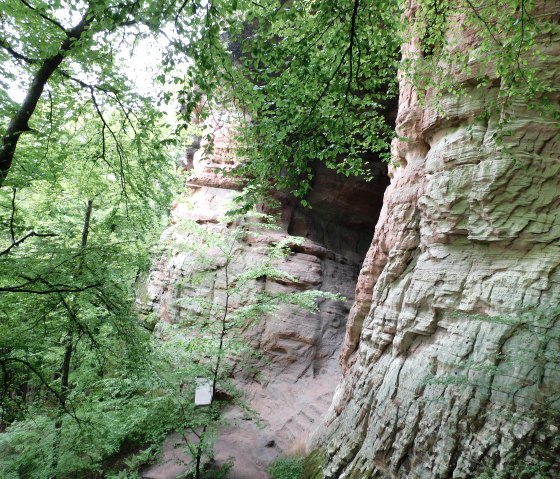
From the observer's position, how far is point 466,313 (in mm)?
5219

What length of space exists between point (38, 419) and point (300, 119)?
7607 millimetres

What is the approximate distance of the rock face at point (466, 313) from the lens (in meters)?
4.29

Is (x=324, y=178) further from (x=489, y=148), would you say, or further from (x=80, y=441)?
(x=80, y=441)

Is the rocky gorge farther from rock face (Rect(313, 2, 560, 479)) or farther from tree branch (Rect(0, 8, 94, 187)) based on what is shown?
tree branch (Rect(0, 8, 94, 187))

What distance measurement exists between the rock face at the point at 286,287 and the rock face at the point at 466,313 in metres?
3.41

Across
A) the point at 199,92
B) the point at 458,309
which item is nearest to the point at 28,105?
the point at 199,92

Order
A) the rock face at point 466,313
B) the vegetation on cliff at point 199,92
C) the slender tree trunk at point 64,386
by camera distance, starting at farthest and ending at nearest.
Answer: the slender tree trunk at point 64,386
the rock face at point 466,313
the vegetation on cliff at point 199,92

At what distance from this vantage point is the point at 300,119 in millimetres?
3811

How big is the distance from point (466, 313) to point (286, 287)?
27.8 feet

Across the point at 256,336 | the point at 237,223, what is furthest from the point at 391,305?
the point at 237,223

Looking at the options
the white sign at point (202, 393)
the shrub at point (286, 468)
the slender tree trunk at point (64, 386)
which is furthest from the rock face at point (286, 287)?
the slender tree trunk at point (64, 386)

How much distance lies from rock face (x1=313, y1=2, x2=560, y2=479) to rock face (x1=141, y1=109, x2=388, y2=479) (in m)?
3.41

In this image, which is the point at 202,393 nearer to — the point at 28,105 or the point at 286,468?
the point at 286,468

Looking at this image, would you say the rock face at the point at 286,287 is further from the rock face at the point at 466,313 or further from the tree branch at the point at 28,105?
the tree branch at the point at 28,105
